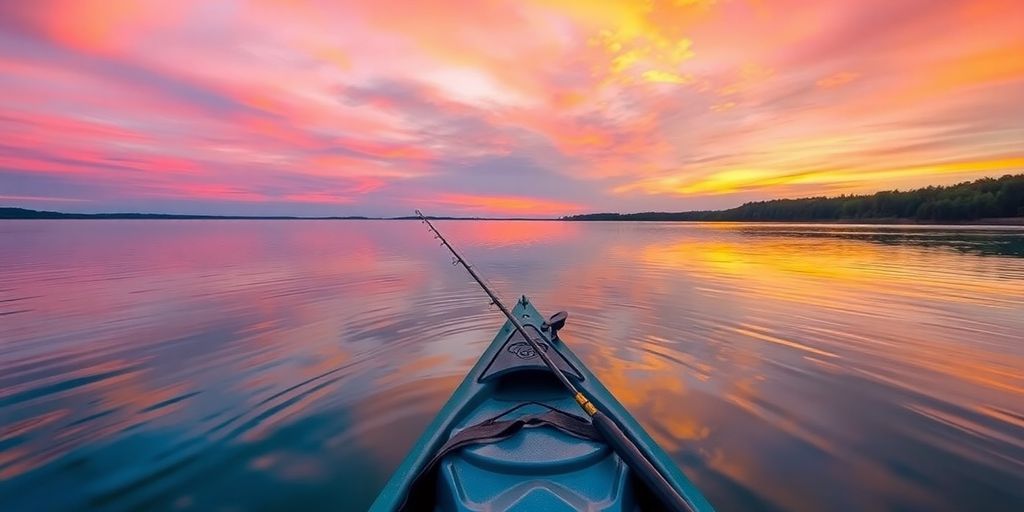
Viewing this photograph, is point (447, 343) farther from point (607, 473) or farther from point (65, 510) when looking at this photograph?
point (607, 473)

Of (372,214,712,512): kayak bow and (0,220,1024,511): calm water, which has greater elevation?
(372,214,712,512): kayak bow

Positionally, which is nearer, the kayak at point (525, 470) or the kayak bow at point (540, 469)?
the kayak bow at point (540, 469)

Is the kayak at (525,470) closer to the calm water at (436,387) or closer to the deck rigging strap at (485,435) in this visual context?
the deck rigging strap at (485,435)

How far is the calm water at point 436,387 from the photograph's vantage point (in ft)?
13.4

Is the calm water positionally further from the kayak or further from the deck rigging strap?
the deck rigging strap

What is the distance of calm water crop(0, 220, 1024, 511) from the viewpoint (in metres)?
4.09

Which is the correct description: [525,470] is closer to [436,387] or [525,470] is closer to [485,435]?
[485,435]

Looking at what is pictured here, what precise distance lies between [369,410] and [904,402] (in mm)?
7498

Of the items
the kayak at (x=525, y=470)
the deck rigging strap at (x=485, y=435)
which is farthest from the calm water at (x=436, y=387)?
the deck rigging strap at (x=485, y=435)

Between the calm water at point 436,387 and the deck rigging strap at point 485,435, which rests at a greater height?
the deck rigging strap at point 485,435

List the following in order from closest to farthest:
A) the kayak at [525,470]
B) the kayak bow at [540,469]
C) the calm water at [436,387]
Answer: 1. the kayak bow at [540,469]
2. the kayak at [525,470]
3. the calm water at [436,387]

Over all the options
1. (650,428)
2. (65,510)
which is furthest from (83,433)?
(650,428)

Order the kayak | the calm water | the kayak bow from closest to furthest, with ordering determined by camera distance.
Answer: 1. the kayak bow
2. the kayak
3. the calm water

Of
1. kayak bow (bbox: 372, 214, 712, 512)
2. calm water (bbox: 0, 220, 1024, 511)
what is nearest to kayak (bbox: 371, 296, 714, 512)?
kayak bow (bbox: 372, 214, 712, 512)
